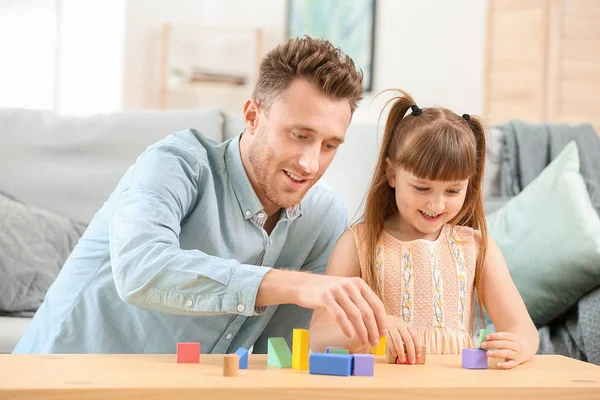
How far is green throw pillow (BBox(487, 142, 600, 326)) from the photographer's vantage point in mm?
2133

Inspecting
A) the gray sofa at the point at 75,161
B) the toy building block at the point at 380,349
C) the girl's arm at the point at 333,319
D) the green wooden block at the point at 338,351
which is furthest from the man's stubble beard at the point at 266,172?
the gray sofa at the point at 75,161

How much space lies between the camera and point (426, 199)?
1565 millimetres

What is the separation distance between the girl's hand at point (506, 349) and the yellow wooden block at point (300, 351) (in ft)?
0.93

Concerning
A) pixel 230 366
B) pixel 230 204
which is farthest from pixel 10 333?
pixel 230 366

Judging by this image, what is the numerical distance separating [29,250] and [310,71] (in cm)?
113

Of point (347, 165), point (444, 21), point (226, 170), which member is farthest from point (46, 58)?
point (226, 170)

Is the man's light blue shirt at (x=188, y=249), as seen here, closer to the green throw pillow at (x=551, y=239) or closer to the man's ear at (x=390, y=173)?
the man's ear at (x=390, y=173)

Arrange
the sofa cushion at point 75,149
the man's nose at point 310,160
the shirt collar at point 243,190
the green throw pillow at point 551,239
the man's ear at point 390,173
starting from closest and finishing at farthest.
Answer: the man's nose at point 310,160
the shirt collar at point 243,190
the man's ear at point 390,173
the green throw pillow at point 551,239
the sofa cushion at point 75,149

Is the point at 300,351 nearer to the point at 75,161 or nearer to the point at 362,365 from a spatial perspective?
the point at 362,365

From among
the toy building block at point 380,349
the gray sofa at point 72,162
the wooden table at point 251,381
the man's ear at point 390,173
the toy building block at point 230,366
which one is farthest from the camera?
the gray sofa at point 72,162

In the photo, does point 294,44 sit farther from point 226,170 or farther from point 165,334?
point 165,334

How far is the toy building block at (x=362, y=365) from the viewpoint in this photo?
1.04 meters

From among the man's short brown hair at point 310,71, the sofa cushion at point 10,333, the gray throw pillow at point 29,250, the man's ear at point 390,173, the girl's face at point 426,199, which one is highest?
the man's short brown hair at point 310,71

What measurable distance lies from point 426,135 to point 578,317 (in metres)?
0.81
